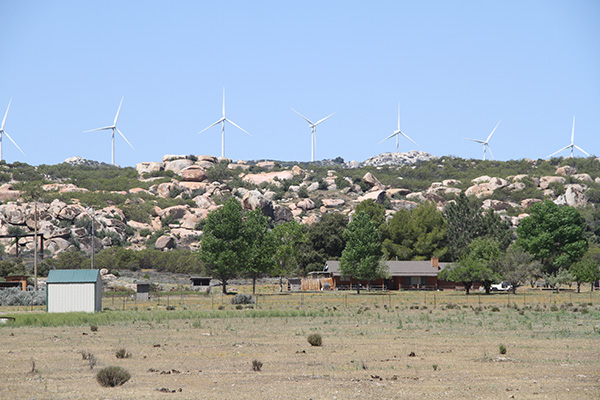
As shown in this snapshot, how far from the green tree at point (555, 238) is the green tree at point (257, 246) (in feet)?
118

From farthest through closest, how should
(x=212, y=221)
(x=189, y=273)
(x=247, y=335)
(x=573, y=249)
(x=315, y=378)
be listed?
(x=189, y=273) → (x=573, y=249) → (x=212, y=221) → (x=247, y=335) → (x=315, y=378)

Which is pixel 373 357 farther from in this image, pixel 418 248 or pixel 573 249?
pixel 418 248

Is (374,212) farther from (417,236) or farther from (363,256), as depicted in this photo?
(363,256)

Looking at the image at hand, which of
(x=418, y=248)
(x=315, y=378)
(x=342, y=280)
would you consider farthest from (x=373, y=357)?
(x=418, y=248)

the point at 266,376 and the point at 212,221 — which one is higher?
the point at 212,221

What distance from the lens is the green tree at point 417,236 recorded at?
119688mm

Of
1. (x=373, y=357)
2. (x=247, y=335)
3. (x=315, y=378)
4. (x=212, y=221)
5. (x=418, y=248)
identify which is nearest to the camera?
(x=315, y=378)

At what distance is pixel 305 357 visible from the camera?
95.8ft

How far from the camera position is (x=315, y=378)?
23.8 meters

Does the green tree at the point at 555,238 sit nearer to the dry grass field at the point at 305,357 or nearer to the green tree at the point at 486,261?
the green tree at the point at 486,261

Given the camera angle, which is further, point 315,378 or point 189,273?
point 189,273

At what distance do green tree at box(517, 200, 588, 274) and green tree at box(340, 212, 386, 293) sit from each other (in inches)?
862

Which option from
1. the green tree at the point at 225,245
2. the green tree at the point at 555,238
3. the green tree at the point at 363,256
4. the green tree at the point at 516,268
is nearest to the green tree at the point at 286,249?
the green tree at the point at 363,256

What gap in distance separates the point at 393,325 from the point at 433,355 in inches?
574
